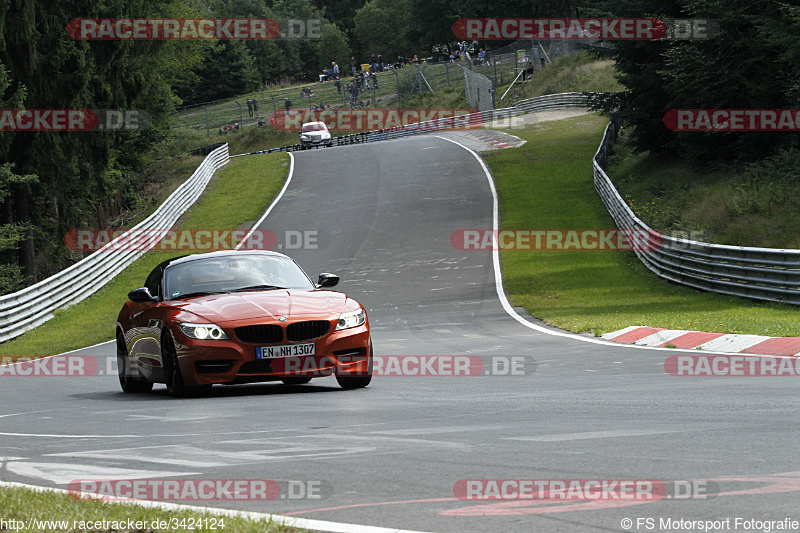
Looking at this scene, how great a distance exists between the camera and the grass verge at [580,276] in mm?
17375

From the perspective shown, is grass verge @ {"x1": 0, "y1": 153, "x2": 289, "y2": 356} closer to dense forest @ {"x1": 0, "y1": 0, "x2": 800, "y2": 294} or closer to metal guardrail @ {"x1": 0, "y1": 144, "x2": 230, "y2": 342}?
metal guardrail @ {"x1": 0, "y1": 144, "x2": 230, "y2": 342}

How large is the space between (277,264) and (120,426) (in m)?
3.78

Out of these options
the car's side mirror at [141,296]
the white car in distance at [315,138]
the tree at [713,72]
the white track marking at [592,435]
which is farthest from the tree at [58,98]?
the white track marking at [592,435]

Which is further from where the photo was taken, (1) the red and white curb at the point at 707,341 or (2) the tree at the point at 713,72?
(2) the tree at the point at 713,72

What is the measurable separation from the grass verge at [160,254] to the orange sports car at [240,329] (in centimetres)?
951

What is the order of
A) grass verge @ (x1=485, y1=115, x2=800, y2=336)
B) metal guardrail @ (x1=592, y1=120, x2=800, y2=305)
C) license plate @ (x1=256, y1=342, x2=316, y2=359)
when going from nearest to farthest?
license plate @ (x1=256, y1=342, x2=316, y2=359)
grass verge @ (x1=485, y1=115, x2=800, y2=336)
metal guardrail @ (x1=592, y1=120, x2=800, y2=305)

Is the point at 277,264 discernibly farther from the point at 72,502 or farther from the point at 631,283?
the point at 631,283

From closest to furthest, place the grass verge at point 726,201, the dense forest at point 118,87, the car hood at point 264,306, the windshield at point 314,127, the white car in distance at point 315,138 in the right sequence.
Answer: the car hood at point 264,306, the grass verge at point 726,201, the dense forest at point 118,87, the white car in distance at point 315,138, the windshield at point 314,127

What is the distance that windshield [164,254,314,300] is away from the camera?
11281 millimetres

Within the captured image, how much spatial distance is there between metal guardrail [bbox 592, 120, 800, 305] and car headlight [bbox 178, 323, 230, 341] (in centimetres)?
1163

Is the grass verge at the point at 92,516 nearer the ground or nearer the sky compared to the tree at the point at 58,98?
nearer the ground

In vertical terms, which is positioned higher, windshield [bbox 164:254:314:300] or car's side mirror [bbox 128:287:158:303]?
windshield [bbox 164:254:314:300]

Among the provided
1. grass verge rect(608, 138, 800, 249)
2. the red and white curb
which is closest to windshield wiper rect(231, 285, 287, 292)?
the red and white curb

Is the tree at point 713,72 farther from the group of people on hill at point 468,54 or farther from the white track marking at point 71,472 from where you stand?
the group of people on hill at point 468,54
